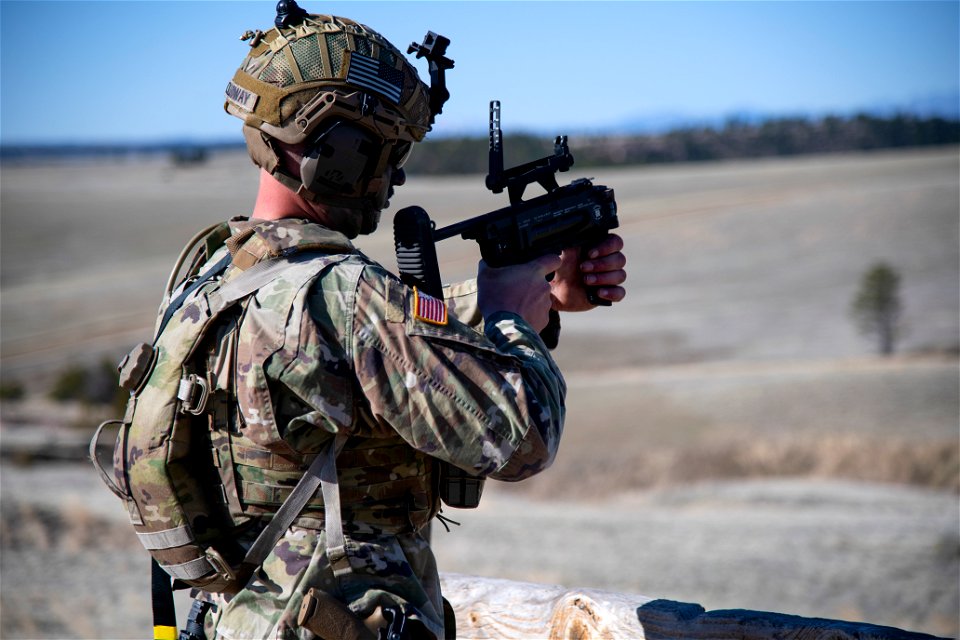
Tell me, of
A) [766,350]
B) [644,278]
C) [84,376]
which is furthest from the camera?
[644,278]

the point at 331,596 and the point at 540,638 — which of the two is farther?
the point at 540,638

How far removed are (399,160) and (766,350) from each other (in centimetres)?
2447

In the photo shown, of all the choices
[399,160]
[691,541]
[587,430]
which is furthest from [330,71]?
[587,430]

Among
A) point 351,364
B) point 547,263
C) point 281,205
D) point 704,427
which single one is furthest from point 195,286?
point 704,427

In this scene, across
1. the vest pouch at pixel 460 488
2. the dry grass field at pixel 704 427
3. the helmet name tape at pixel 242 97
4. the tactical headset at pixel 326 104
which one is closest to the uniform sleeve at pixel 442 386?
the vest pouch at pixel 460 488

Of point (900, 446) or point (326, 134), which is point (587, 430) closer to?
point (900, 446)

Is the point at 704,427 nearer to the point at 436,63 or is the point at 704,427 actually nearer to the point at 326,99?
the point at 436,63

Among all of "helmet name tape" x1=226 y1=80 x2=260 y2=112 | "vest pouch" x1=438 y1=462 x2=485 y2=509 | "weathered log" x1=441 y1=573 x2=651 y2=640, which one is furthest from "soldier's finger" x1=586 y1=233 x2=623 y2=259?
"weathered log" x1=441 y1=573 x2=651 y2=640

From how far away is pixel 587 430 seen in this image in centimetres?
1895

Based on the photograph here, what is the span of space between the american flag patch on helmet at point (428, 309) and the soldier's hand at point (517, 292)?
28 cm

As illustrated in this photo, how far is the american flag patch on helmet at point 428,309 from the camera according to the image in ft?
7.74

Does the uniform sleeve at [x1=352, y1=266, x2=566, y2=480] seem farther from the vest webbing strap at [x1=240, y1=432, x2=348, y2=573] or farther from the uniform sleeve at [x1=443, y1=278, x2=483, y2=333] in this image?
the uniform sleeve at [x1=443, y1=278, x2=483, y2=333]

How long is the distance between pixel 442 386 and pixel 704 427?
55.4 ft

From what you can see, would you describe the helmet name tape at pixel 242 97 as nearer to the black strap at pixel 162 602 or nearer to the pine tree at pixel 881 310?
the black strap at pixel 162 602
